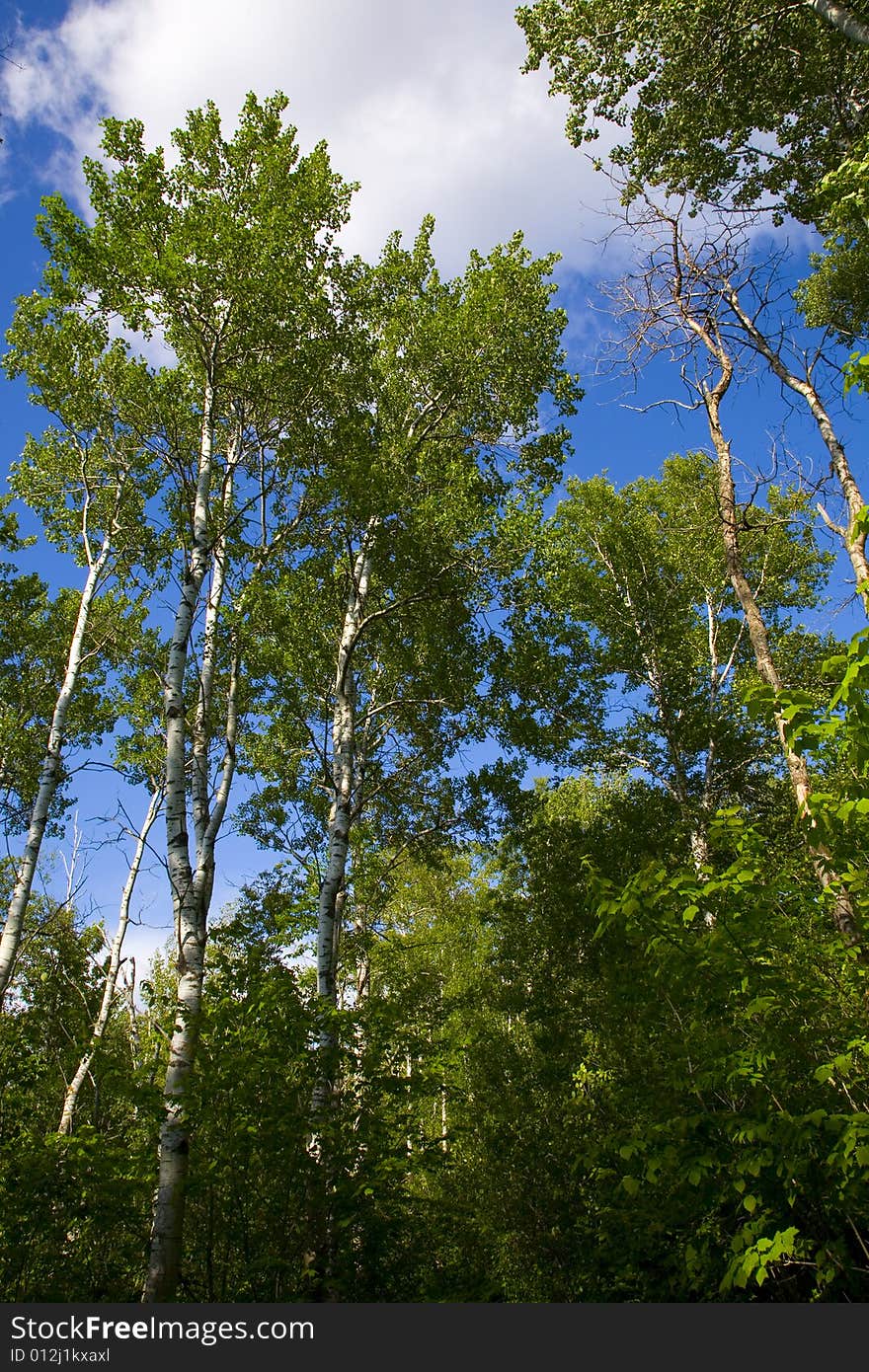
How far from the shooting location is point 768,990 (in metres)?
4.19

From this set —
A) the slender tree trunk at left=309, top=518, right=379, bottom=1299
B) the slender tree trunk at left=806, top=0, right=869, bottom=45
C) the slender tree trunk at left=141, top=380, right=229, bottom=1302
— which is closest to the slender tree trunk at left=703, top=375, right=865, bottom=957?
the slender tree trunk at left=806, top=0, right=869, bottom=45

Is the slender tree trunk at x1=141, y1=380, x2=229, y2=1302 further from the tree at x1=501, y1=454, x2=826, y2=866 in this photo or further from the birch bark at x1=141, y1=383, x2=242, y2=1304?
the tree at x1=501, y1=454, x2=826, y2=866

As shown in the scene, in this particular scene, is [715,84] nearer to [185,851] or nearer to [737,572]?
[737,572]

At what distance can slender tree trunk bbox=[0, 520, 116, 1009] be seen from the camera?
974cm

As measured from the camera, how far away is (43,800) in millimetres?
10938

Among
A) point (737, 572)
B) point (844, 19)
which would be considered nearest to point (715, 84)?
point (844, 19)

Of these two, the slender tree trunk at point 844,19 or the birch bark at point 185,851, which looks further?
the slender tree trunk at point 844,19

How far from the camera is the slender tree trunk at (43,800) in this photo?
9742mm

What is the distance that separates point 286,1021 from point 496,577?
280 inches

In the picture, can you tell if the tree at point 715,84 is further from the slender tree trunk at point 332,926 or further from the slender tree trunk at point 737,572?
the slender tree trunk at point 332,926

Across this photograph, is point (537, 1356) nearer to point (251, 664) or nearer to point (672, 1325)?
point (672, 1325)

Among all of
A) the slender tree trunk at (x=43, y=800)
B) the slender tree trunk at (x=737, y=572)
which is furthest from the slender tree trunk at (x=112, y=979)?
the slender tree trunk at (x=737, y=572)

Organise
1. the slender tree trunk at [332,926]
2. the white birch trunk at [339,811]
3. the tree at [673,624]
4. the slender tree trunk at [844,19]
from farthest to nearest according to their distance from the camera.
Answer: the tree at [673,624] → the white birch trunk at [339,811] → the slender tree trunk at [844,19] → the slender tree trunk at [332,926]

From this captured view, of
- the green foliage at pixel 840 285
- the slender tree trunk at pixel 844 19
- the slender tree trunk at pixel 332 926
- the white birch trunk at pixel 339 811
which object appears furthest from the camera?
the green foliage at pixel 840 285
